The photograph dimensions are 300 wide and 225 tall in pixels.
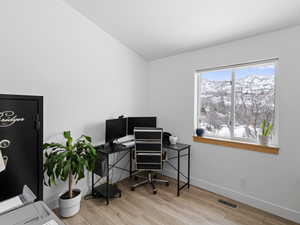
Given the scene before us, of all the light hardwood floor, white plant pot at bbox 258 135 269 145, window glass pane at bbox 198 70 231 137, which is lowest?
the light hardwood floor

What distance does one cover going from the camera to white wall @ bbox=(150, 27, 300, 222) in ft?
6.14

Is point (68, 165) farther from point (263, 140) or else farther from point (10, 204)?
point (263, 140)

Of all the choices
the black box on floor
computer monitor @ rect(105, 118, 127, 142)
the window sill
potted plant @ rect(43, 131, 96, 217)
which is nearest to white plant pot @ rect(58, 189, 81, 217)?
potted plant @ rect(43, 131, 96, 217)

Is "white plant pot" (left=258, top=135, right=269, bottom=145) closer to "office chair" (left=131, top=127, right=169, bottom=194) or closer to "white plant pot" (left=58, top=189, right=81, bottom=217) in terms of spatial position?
"office chair" (left=131, top=127, right=169, bottom=194)

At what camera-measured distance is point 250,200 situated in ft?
7.10

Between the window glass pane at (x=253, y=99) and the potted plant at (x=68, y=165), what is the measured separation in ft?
7.39

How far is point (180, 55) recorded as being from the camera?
9.52 feet

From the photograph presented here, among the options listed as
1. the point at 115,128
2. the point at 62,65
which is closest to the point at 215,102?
the point at 115,128

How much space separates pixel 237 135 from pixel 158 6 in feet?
7.19

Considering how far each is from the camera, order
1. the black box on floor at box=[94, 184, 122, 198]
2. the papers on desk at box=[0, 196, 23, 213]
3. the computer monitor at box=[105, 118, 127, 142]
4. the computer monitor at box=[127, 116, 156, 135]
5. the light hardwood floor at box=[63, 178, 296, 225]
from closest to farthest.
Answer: the papers on desk at box=[0, 196, 23, 213]
the light hardwood floor at box=[63, 178, 296, 225]
the black box on floor at box=[94, 184, 122, 198]
the computer monitor at box=[105, 118, 127, 142]
the computer monitor at box=[127, 116, 156, 135]

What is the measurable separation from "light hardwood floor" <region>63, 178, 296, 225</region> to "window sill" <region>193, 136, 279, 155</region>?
2.71ft

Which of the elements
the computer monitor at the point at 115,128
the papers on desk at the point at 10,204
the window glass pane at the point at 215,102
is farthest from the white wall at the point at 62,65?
the window glass pane at the point at 215,102

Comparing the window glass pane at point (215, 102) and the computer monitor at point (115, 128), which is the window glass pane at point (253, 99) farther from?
the computer monitor at point (115, 128)

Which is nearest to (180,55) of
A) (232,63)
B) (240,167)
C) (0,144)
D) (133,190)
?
(232,63)
